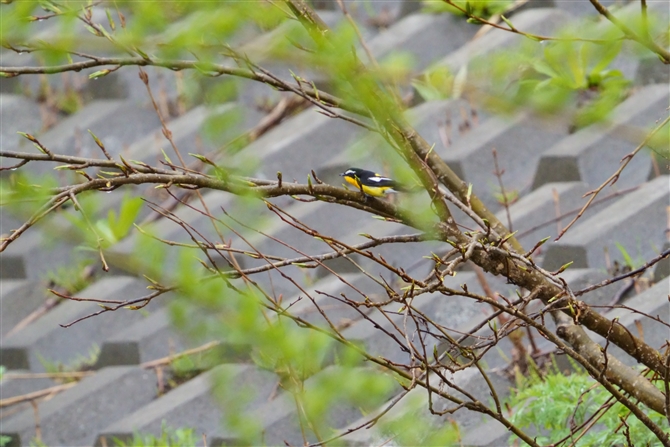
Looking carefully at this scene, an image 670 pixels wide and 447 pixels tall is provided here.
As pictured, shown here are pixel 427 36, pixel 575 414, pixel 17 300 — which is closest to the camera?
pixel 575 414

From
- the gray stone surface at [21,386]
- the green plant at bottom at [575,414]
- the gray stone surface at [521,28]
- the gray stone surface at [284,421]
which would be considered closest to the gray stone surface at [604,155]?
the gray stone surface at [521,28]

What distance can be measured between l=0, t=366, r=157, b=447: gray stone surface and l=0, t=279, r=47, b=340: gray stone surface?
0.45 metres

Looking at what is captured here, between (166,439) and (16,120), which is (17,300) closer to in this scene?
(16,120)

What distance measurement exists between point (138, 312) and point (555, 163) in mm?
1554

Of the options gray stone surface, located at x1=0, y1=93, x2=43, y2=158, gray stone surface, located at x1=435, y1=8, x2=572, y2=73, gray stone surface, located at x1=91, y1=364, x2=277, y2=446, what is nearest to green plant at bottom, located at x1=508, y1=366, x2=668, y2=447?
gray stone surface, located at x1=91, y1=364, x2=277, y2=446

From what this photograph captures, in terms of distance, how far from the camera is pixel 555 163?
3.25 meters

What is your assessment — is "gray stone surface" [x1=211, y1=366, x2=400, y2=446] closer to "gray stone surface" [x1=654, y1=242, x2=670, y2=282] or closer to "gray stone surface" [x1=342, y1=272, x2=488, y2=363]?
"gray stone surface" [x1=342, y1=272, x2=488, y2=363]

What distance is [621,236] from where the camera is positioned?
2955 millimetres

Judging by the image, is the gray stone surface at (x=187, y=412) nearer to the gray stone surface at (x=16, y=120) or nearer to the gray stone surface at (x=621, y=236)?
the gray stone surface at (x=621, y=236)

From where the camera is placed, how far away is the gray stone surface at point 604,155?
3188 mm

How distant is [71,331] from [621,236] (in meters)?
1.88

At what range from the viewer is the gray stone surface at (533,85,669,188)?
3.19 metres

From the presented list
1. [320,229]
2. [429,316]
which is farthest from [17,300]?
[429,316]

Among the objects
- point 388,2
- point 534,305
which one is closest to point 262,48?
point 534,305
